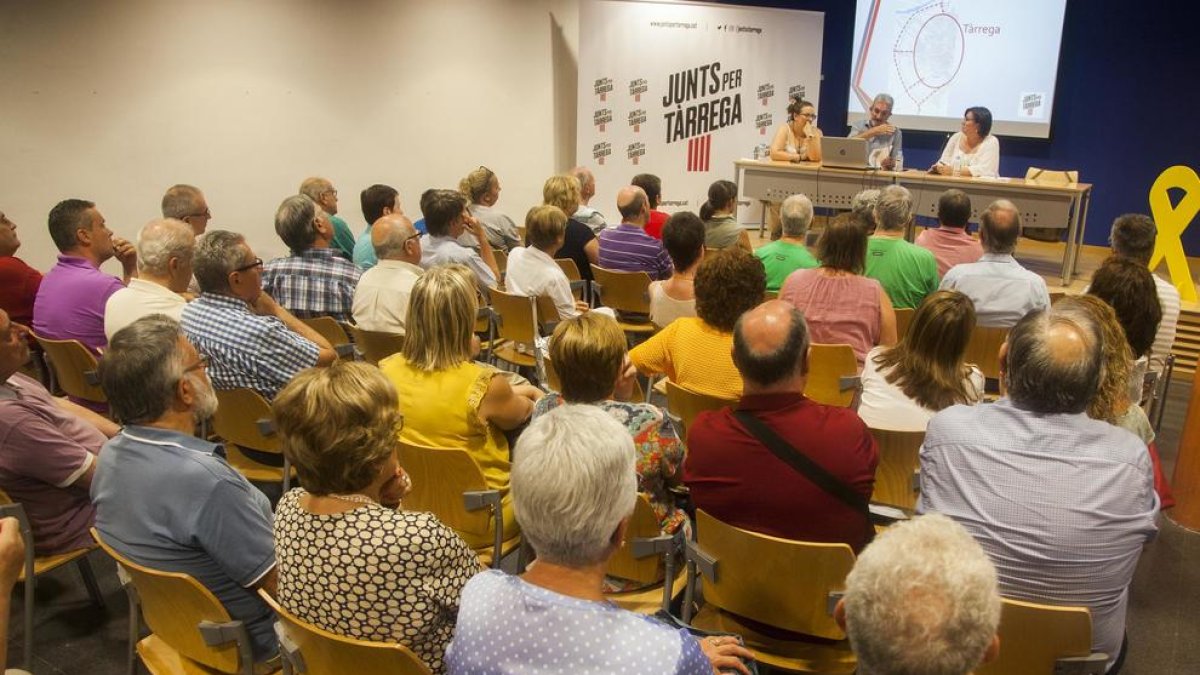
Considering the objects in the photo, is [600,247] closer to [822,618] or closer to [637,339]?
[637,339]

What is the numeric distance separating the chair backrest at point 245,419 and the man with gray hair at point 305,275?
118cm

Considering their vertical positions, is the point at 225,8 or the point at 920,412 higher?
the point at 225,8

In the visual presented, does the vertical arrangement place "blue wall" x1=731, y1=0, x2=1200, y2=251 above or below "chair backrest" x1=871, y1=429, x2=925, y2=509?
above

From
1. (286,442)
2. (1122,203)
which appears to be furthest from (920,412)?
(1122,203)

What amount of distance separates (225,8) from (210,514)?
6.65 meters

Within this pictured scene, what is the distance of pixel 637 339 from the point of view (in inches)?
237

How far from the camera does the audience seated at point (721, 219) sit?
604 centimetres

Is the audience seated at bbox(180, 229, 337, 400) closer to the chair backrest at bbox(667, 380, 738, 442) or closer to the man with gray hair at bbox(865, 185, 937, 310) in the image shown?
the chair backrest at bbox(667, 380, 738, 442)

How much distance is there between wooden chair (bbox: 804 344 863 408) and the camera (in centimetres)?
380

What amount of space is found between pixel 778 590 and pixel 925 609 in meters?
0.95

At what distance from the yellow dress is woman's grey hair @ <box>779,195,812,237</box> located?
9.36 feet

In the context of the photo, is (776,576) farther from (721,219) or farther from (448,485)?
(721,219)

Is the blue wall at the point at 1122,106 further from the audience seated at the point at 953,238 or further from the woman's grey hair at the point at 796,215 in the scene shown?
the woman's grey hair at the point at 796,215

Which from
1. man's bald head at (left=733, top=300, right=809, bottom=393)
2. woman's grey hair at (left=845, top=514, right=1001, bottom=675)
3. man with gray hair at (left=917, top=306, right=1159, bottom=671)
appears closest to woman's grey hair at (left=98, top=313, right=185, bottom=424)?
man's bald head at (left=733, top=300, right=809, bottom=393)
